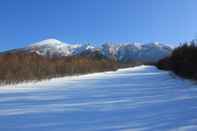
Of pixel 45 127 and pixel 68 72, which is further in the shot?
pixel 68 72

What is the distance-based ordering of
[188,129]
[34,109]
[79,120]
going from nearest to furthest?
1. [188,129]
2. [79,120]
3. [34,109]

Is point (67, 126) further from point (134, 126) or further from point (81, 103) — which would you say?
point (81, 103)

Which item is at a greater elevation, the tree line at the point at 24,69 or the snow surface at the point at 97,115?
the tree line at the point at 24,69

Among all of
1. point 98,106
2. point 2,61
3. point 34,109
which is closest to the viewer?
point 34,109

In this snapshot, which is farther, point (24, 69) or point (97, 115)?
point (24, 69)

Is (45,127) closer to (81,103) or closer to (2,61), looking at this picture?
(81,103)

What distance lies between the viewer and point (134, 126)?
7895mm

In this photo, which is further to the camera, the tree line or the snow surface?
the tree line

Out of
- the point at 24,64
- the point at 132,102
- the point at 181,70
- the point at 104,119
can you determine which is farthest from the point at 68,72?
the point at 104,119

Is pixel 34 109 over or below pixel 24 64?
below

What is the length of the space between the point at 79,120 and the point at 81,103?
348cm

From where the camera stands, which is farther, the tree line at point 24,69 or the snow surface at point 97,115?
the tree line at point 24,69

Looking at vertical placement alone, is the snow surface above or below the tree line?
below

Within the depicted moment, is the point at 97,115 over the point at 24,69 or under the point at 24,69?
under
